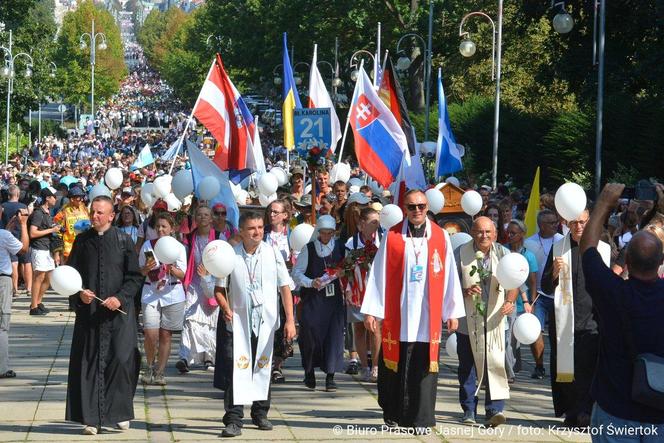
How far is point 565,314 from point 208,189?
528 cm

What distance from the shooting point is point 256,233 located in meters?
9.89

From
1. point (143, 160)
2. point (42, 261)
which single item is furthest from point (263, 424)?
point (143, 160)

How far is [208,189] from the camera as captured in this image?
14.3 metres

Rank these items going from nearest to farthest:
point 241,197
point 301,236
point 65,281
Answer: point 65,281 → point 301,236 → point 241,197

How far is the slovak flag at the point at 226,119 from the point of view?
16797mm

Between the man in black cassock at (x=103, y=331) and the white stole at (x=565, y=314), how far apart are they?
3.06 meters

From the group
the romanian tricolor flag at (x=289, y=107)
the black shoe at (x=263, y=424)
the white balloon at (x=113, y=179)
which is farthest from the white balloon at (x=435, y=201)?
the white balloon at (x=113, y=179)

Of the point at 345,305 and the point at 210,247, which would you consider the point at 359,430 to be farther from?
the point at 345,305

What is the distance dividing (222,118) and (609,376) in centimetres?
1147

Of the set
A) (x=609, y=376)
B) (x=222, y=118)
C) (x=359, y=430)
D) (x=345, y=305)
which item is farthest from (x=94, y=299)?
(x=222, y=118)

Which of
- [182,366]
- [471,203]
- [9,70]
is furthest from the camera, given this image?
[9,70]

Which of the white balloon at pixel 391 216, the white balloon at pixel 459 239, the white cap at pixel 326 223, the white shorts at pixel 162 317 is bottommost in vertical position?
the white shorts at pixel 162 317

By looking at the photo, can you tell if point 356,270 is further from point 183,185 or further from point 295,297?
point 183,185

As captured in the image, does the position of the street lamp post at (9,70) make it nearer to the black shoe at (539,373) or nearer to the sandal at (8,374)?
the sandal at (8,374)
